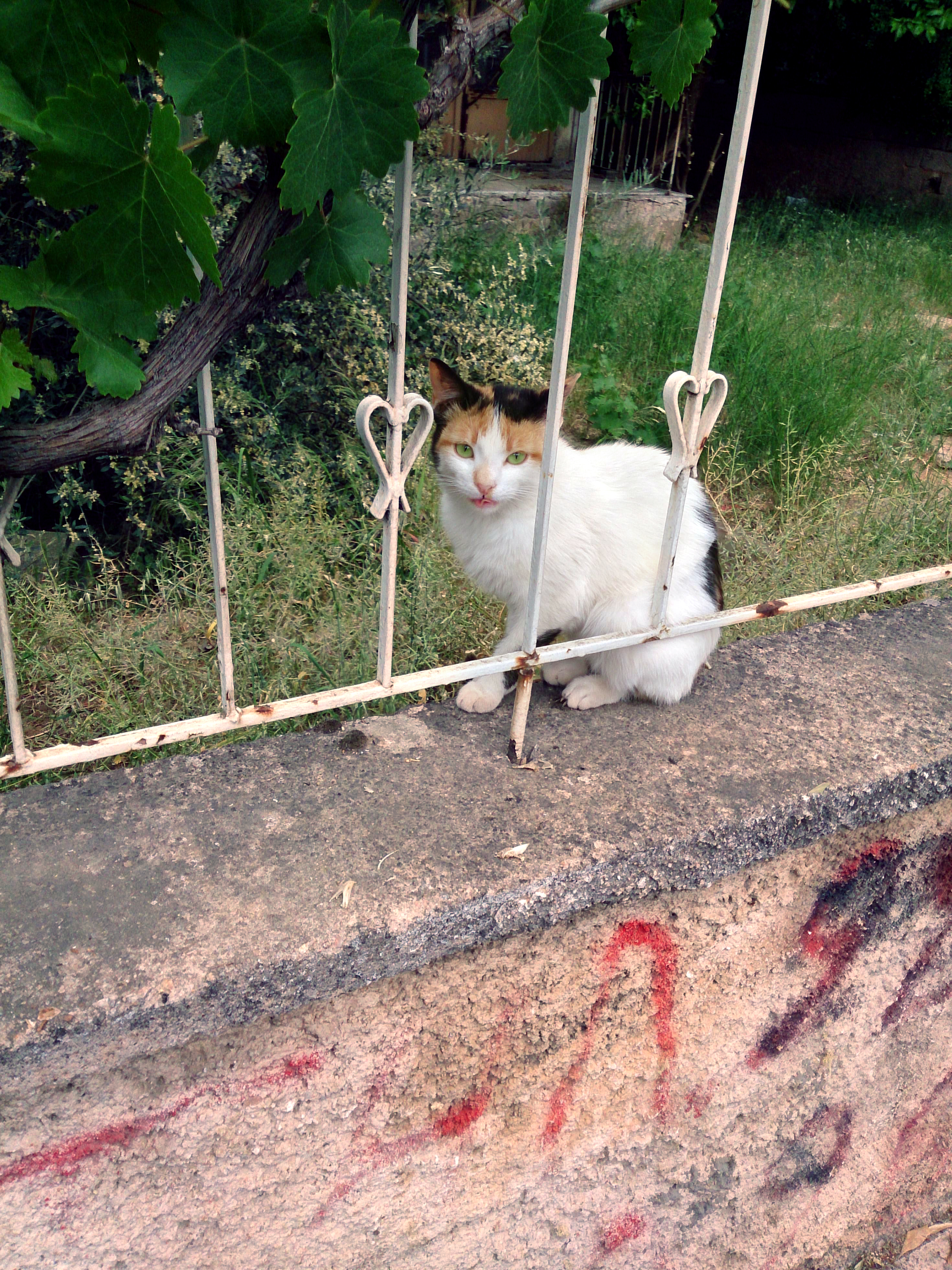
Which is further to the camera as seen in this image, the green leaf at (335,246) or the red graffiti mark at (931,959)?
the red graffiti mark at (931,959)

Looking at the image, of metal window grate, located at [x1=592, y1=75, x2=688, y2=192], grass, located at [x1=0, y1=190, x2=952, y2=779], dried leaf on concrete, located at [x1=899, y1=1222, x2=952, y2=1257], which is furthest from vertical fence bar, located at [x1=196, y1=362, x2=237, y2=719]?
metal window grate, located at [x1=592, y1=75, x2=688, y2=192]

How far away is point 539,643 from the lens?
6.02 ft

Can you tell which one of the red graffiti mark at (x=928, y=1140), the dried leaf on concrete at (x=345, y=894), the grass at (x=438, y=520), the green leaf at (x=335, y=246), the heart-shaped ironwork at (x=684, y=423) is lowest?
the red graffiti mark at (x=928, y=1140)

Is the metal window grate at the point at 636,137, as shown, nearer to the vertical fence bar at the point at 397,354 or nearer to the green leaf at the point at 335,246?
the vertical fence bar at the point at 397,354

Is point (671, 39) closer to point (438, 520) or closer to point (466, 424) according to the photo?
point (466, 424)

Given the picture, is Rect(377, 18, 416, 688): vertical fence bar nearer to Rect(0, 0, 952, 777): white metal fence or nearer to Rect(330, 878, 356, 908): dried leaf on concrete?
Rect(0, 0, 952, 777): white metal fence

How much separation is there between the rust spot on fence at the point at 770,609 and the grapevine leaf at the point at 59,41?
3.73 feet

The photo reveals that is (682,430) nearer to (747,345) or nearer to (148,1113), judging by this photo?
(148,1113)

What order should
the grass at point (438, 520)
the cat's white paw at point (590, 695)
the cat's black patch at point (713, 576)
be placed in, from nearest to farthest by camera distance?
the cat's white paw at point (590, 695)
the cat's black patch at point (713, 576)
the grass at point (438, 520)

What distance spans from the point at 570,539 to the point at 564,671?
0.26 metres

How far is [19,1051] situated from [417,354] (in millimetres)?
2750

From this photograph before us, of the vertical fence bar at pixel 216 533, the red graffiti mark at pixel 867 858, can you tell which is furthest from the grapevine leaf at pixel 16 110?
the red graffiti mark at pixel 867 858

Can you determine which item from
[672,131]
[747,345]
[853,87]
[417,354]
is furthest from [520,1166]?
[853,87]

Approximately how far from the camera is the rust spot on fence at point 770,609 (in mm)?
1522
